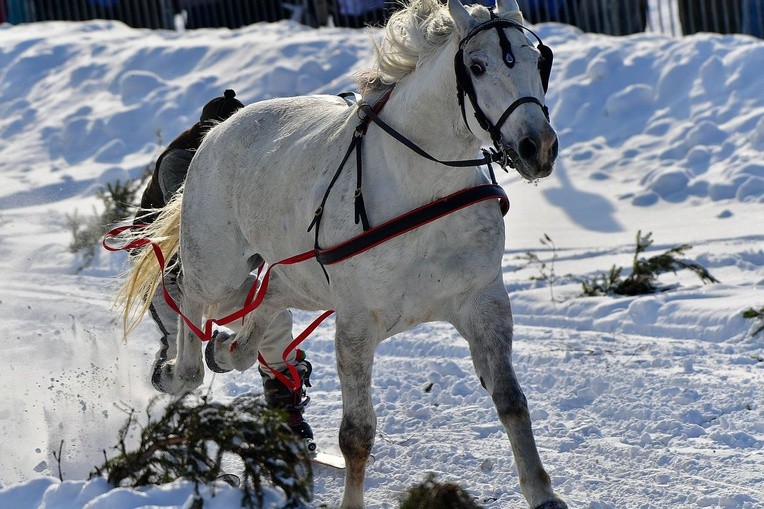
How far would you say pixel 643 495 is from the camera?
422cm

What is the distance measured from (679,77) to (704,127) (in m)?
1.18

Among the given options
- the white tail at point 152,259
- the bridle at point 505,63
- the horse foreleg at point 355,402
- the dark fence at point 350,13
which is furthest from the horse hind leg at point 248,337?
the dark fence at point 350,13

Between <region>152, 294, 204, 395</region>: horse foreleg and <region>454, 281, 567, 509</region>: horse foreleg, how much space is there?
1.71 metres

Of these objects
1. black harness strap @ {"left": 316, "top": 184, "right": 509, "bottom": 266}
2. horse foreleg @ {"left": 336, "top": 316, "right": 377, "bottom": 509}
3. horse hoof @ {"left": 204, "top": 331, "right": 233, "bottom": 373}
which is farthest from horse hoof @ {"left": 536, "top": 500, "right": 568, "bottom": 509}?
horse hoof @ {"left": 204, "top": 331, "right": 233, "bottom": 373}

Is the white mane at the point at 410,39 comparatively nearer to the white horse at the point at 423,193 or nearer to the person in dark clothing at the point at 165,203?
the white horse at the point at 423,193

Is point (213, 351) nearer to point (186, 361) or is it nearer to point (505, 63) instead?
point (186, 361)

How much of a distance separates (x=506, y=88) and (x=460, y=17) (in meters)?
0.34

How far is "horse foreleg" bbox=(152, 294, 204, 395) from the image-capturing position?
540 cm

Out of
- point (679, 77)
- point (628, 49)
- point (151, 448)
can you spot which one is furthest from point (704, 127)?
point (151, 448)

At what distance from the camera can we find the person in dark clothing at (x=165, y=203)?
554 cm

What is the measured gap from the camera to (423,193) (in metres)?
3.96

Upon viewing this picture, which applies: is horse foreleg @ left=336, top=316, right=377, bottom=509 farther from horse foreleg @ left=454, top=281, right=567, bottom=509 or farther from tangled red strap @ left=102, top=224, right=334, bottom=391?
tangled red strap @ left=102, top=224, right=334, bottom=391

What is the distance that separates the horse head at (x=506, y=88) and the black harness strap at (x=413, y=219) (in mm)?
251

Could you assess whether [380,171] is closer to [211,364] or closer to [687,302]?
[211,364]
